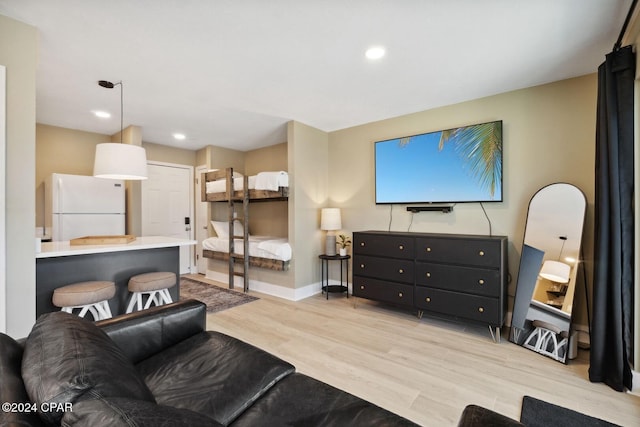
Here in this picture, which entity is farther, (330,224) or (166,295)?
(330,224)

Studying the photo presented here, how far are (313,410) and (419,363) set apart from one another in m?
1.51

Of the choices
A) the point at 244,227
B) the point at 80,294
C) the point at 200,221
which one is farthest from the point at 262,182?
the point at 80,294

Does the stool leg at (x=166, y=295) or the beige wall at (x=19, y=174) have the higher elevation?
the beige wall at (x=19, y=174)

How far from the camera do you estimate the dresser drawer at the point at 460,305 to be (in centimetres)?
271

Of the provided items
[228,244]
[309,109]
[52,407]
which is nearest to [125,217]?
[228,244]

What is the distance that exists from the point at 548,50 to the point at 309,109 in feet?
7.66

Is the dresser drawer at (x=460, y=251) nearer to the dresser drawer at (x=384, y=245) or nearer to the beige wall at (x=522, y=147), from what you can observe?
the dresser drawer at (x=384, y=245)

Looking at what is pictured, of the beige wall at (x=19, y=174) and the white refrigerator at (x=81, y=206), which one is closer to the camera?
the beige wall at (x=19, y=174)

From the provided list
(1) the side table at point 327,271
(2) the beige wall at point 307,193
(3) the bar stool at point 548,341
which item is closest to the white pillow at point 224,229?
(2) the beige wall at point 307,193

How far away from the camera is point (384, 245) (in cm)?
340

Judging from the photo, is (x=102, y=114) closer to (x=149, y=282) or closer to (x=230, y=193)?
(x=230, y=193)

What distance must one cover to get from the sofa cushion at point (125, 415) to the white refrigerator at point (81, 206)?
162 inches

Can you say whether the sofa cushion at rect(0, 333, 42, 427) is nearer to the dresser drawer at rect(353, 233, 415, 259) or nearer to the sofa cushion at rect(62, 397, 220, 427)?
the sofa cushion at rect(62, 397, 220, 427)

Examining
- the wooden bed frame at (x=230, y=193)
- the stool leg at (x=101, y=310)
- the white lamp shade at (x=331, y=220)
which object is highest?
the wooden bed frame at (x=230, y=193)
